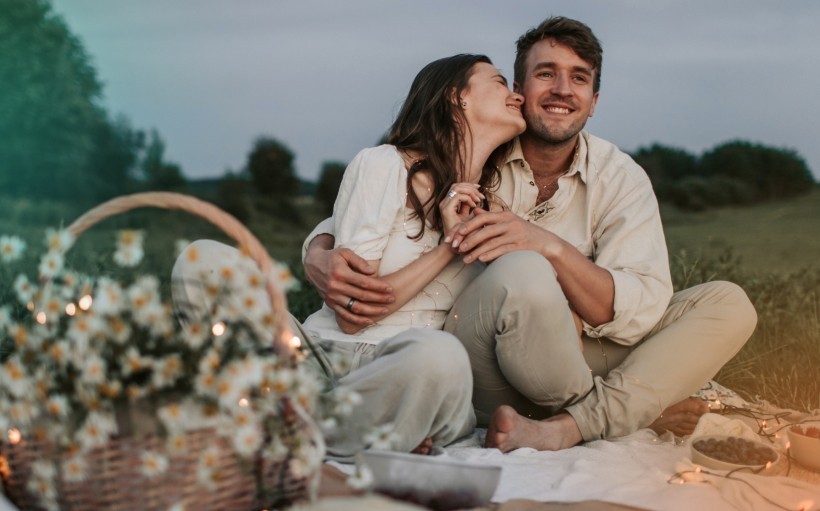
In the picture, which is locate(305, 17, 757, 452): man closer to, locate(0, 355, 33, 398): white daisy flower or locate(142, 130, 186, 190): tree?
locate(0, 355, 33, 398): white daisy flower

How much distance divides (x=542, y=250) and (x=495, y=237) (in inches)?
6.7

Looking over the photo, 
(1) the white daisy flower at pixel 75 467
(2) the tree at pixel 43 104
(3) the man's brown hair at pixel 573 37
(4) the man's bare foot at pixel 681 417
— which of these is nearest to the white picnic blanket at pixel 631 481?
(4) the man's bare foot at pixel 681 417

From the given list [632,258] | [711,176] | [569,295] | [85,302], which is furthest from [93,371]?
[711,176]

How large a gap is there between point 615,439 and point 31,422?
77.5 inches

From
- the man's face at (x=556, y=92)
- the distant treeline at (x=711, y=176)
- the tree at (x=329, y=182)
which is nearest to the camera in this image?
the man's face at (x=556, y=92)

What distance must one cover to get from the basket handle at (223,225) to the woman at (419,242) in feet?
1.25

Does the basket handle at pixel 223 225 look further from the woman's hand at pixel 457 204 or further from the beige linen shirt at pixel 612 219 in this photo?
the beige linen shirt at pixel 612 219

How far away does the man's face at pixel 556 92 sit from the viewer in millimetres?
3424

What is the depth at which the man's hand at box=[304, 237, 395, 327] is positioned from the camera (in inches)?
112

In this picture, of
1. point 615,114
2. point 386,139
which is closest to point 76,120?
point 615,114

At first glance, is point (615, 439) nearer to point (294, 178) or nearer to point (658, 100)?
point (658, 100)

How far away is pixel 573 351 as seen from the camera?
285 cm

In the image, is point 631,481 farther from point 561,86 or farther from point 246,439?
point 561,86

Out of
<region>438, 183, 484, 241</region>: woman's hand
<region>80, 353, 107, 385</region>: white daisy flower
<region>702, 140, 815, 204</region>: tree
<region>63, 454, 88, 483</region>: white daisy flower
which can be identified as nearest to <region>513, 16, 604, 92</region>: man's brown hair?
<region>438, 183, 484, 241</region>: woman's hand
